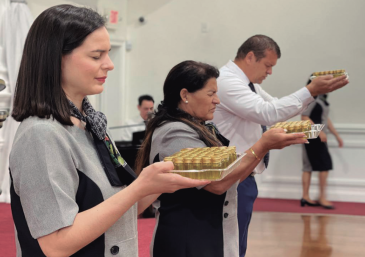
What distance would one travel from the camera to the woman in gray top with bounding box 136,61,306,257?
80.3 inches

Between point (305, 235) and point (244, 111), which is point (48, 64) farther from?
point (305, 235)

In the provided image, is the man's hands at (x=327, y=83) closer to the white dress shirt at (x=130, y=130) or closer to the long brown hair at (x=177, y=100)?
the long brown hair at (x=177, y=100)

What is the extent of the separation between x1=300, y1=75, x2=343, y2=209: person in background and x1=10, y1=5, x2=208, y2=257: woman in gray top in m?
5.47

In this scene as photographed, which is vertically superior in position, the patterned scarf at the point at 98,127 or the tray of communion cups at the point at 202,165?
the patterned scarf at the point at 98,127

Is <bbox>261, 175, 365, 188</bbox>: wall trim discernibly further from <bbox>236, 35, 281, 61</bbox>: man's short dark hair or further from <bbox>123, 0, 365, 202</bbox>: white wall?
<bbox>236, 35, 281, 61</bbox>: man's short dark hair

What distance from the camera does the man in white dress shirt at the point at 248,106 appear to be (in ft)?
9.54

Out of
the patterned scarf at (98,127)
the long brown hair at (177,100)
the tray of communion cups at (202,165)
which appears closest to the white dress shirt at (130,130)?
the long brown hair at (177,100)

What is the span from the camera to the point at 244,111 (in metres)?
2.94

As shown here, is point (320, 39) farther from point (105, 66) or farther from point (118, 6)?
point (105, 66)

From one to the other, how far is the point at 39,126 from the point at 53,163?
10 centimetres

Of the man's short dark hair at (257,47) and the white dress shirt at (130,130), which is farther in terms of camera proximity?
the white dress shirt at (130,130)

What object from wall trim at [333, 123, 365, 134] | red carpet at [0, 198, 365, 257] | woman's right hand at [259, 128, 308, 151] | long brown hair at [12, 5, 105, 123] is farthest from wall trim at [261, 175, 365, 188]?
long brown hair at [12, 5, 105, 123]

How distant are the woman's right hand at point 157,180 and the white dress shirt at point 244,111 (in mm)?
1626

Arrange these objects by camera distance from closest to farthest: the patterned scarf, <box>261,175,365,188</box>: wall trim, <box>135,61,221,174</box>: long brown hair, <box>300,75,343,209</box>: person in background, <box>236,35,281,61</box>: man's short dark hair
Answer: the patterned scarf, <box>135,61,221,174</box>: long brown hair, <box>236,35,281,61</box>: man's short dark hair, <box>300,75,343,209</box>: person in background, <box>261,175,365,188</box>: wall trim
